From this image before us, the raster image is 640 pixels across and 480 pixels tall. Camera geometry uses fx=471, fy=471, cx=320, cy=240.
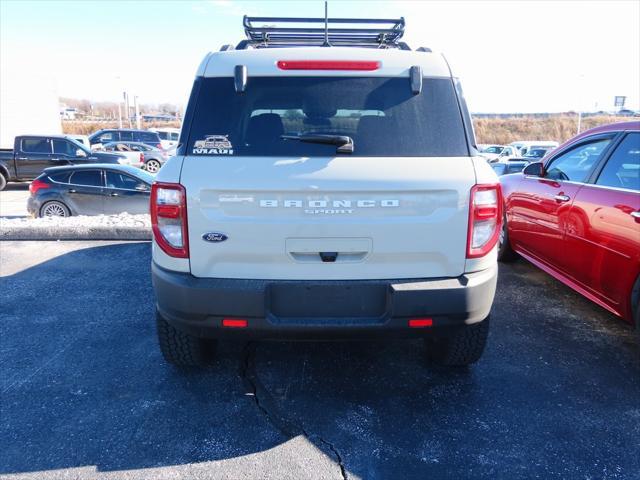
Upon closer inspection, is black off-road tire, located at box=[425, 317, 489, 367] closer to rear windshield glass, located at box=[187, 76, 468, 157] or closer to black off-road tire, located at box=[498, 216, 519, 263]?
rear windshield glass, located at box=[187, 76, 468, 157]

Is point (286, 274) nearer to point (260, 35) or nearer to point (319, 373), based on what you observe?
point (319, 373)

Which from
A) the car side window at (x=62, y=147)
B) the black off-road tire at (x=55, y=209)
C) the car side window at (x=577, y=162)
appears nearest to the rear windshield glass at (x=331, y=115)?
the car side window at (x=577, y=162)

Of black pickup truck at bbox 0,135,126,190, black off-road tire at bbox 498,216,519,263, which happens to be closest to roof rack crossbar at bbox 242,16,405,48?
black off-road tire at bbox 498,216,519,263

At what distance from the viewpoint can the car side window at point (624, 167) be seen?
11.5ft

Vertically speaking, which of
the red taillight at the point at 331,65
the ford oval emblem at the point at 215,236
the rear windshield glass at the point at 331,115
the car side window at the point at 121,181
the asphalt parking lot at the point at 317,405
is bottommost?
the asphalt parking lot at the point at 317,405

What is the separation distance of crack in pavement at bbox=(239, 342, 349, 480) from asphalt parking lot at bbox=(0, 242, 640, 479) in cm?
1

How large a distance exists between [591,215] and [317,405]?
263 centimetres

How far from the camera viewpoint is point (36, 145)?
16.5 metres

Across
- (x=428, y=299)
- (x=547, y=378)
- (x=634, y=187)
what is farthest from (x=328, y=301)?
(x=634, y=187)

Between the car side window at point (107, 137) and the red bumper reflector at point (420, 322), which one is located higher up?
the car side window at point (107, 137)

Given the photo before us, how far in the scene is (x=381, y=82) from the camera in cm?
266

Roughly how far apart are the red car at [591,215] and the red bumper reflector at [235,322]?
2677 millimetres

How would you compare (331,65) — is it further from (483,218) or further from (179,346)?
(179,346)

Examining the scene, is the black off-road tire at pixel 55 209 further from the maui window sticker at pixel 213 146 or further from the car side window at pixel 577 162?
the car side window at pixel 577 162
